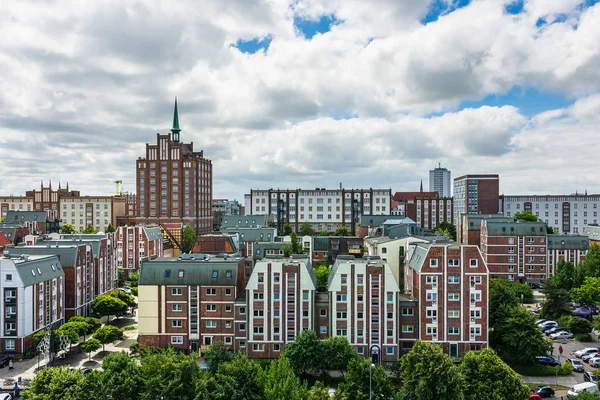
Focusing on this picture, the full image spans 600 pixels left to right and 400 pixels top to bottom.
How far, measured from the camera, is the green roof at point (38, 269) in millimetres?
59500

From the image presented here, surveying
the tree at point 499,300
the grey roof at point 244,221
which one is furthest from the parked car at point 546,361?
the grey roof at point 244,221

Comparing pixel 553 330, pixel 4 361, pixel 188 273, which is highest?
pixel 188 273

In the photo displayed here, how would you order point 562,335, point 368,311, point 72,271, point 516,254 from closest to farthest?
point 368,311 → point 562,335 → point 72,271 → point 516,254

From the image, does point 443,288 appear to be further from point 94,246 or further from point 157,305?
point 94,246

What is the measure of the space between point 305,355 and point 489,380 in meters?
18.3

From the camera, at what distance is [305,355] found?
4844 cm

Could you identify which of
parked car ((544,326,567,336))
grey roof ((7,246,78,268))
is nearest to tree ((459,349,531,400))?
parked car ((544,326,567,336))

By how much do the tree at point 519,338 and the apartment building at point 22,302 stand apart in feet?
202

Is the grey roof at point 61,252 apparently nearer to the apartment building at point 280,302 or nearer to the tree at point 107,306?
the tree at point 107,306

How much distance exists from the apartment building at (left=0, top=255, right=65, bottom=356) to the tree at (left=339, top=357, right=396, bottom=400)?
4282 cm

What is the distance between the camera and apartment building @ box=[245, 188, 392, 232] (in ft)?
541

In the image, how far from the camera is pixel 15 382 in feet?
163

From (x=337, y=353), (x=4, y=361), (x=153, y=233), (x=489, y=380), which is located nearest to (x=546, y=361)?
(x=489, y=380)

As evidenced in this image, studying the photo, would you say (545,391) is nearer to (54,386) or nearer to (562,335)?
(562,335)
